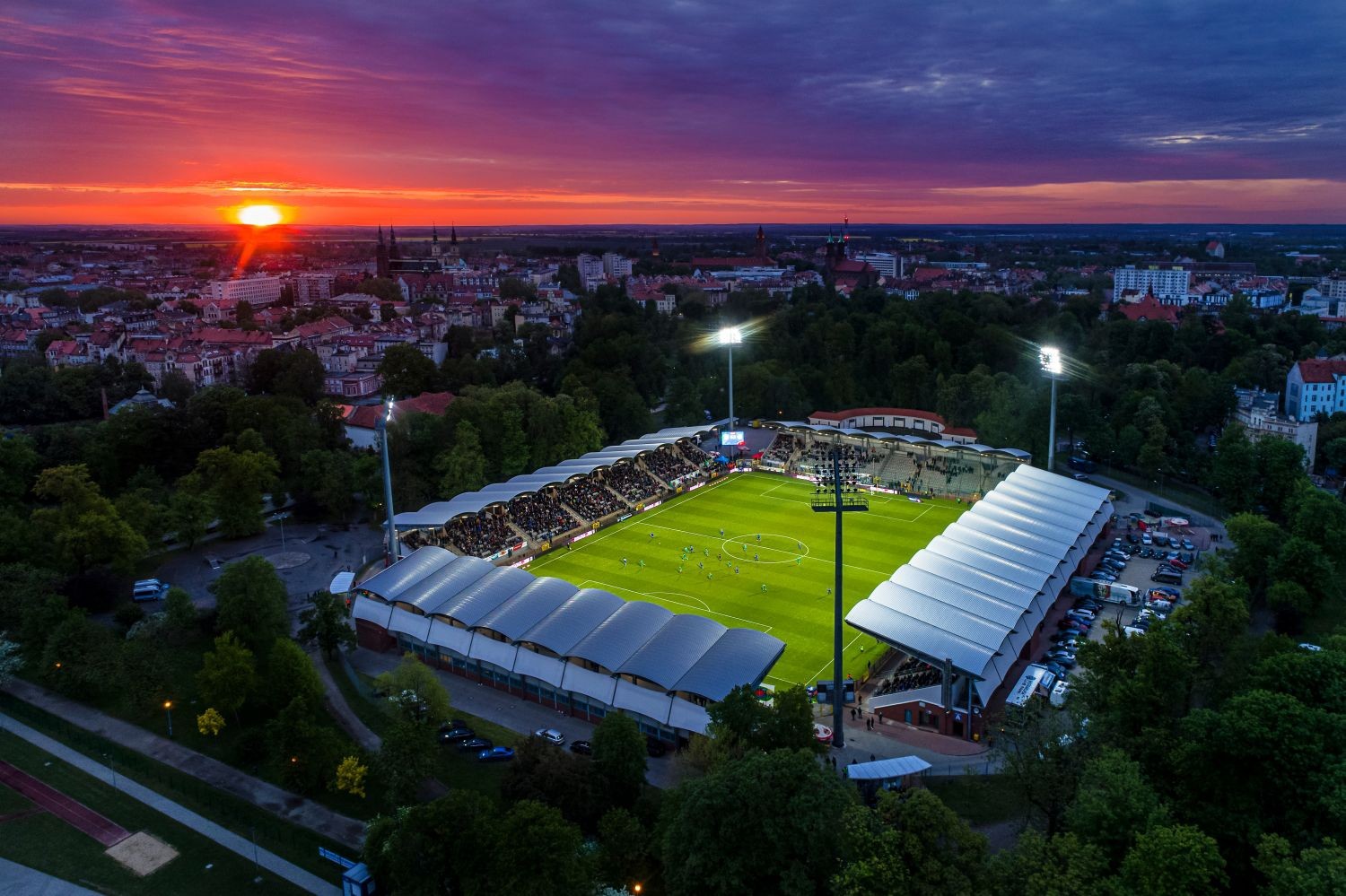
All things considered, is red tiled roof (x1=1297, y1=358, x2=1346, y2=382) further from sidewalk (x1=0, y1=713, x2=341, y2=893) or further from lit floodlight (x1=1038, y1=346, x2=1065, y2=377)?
sidewalk (x1=0, y1=713, x2=341, y2=893)

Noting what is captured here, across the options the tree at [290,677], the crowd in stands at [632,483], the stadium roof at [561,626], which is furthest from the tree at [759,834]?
the crowd in stands at [632,483]

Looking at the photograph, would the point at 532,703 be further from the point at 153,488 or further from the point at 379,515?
the point at 153,488

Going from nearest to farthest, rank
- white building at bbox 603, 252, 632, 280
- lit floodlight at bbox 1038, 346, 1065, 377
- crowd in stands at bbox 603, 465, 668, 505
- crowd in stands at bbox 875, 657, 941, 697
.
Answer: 1. crowd in stands at bbox 875, 657, 941, 697
2. lit floodlight at bbox 1038, 346, 1065, 377
3. crowd in stands at bbox 603, 465, 668, 505
4. white building at bbox 603, 252, 632, 280

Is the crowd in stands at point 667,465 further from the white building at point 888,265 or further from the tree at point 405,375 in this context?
the white building at point 888,265

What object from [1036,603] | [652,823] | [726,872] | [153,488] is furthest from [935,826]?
[153,488]

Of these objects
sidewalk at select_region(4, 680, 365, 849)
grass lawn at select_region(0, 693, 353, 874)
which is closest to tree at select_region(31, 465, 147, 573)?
sidewalk at select_region(4, 680, 365, 849)
